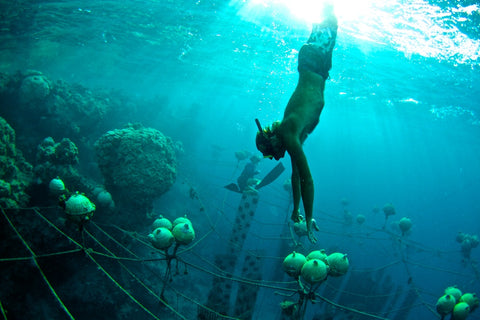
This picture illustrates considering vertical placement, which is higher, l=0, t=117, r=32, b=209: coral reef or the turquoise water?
the turquoise water

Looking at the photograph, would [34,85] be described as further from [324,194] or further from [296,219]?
[324,194]

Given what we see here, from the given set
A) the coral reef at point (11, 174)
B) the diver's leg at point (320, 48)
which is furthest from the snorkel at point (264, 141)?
the coral reef at point (11, 174)

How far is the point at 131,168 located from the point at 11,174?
11.6 feet

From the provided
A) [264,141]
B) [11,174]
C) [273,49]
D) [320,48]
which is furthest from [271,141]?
[273,49]

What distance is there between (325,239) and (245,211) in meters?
26.9

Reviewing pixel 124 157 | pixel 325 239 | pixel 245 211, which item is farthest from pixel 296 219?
pixel 325 239

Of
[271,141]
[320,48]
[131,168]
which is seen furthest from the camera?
[131,168]

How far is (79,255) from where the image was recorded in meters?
7.97

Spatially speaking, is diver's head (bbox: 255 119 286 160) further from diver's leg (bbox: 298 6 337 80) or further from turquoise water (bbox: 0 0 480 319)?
turquoise water (bbox: 0 0 480 319)

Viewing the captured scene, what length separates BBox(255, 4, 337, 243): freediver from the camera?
3.38 meters

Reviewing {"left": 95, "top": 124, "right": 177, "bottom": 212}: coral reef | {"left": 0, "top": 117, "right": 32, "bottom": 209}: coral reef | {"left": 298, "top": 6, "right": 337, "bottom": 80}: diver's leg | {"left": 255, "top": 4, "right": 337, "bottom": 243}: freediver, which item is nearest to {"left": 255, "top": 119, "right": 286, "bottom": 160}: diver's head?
{"left": 255, "top": 4, "right": 337, "bottom": 243}: freediver

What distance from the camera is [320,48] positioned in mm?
4469

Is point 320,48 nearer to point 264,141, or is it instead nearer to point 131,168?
point 264,141

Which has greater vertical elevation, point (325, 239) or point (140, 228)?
point (140, 228)
